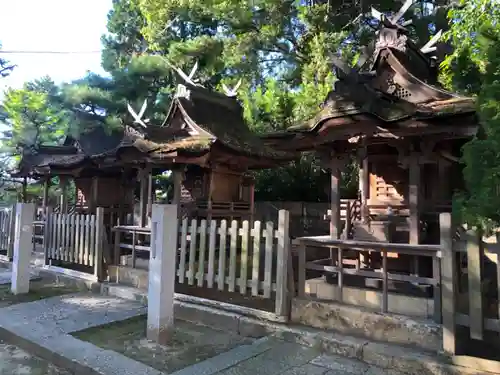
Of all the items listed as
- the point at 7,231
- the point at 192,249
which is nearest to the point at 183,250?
the point at 192,249

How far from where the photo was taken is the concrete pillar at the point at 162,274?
5.19m

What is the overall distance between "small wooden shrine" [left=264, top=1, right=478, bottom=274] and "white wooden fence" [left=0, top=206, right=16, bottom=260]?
7329 mm

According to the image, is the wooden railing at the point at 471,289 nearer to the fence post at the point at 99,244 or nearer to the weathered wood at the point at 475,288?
the weathered wood at the point at 475,288

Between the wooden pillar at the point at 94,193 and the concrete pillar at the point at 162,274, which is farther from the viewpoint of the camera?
the wooden pillar at the point at 94,193

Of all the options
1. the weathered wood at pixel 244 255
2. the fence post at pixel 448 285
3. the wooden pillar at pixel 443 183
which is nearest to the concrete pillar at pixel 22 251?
the weathered wood at pixel 244 255

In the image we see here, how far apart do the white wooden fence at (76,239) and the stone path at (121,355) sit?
6.39 ft

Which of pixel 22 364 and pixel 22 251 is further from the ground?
pixel 22 251

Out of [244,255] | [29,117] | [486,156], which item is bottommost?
[244,255]

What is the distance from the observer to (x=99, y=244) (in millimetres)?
8406

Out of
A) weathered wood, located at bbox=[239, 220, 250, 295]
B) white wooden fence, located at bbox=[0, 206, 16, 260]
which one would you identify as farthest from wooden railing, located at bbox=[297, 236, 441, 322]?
white wooden fence, located at bbox=[0, 206, 16, 260]

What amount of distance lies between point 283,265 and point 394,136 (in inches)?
116

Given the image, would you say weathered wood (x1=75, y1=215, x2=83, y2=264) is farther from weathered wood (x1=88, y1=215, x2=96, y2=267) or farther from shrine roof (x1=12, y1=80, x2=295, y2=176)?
shrine roof (x1=12, y1=80, x2=295, y2=176)

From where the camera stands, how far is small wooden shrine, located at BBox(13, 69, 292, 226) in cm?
963

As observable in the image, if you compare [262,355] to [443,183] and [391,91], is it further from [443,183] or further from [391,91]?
[391,91]
